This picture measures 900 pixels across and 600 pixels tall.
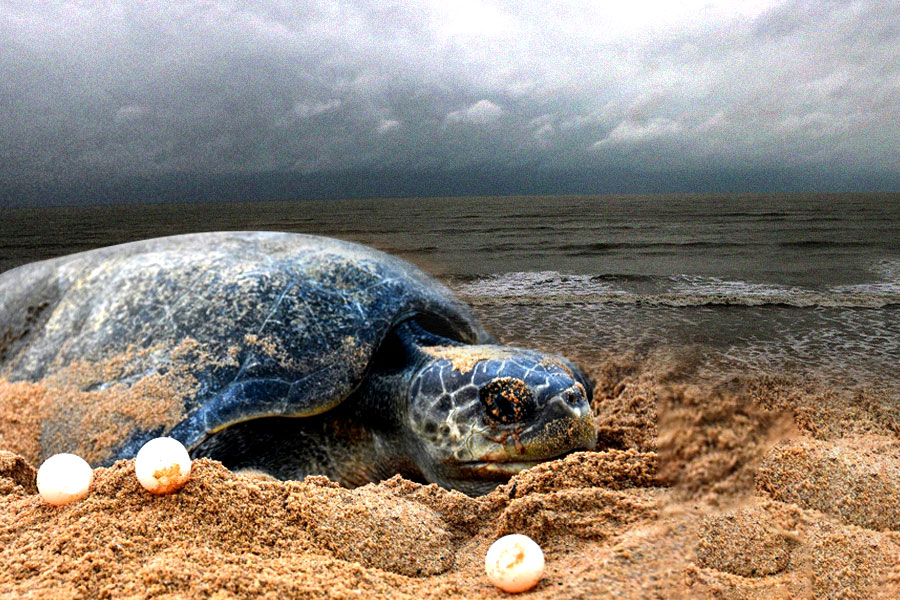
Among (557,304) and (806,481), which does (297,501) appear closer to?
(806,481)

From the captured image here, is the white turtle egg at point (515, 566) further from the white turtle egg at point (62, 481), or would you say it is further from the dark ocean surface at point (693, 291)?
the dark ocean surface at point (693, 291)

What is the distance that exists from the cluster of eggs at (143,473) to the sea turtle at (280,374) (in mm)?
737

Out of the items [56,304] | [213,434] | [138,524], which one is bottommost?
[213,434]

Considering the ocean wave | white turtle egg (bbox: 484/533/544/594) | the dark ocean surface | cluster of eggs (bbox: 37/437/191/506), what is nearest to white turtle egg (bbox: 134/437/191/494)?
cluster of eggs (bbox: 37/437/191/506)

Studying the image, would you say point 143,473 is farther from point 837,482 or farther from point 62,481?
point 837,482

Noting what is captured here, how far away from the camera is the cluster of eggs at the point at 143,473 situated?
169 centimetres

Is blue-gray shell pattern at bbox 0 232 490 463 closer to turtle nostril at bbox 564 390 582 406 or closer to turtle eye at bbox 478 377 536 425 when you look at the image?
turtle eye at bbox 478 377 536 425

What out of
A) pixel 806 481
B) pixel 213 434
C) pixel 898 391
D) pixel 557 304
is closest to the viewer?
pixel 806 481

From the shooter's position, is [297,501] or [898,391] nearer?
[297,501]

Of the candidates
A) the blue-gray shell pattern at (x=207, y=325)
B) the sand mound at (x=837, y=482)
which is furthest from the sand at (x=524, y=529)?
the blue-gray shell pattern at (x=207, y=325)

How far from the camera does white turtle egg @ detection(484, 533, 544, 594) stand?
59.7 inches

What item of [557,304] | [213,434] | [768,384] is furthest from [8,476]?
[557,304]

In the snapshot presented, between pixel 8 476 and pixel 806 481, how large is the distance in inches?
123

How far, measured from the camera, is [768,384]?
446cm
